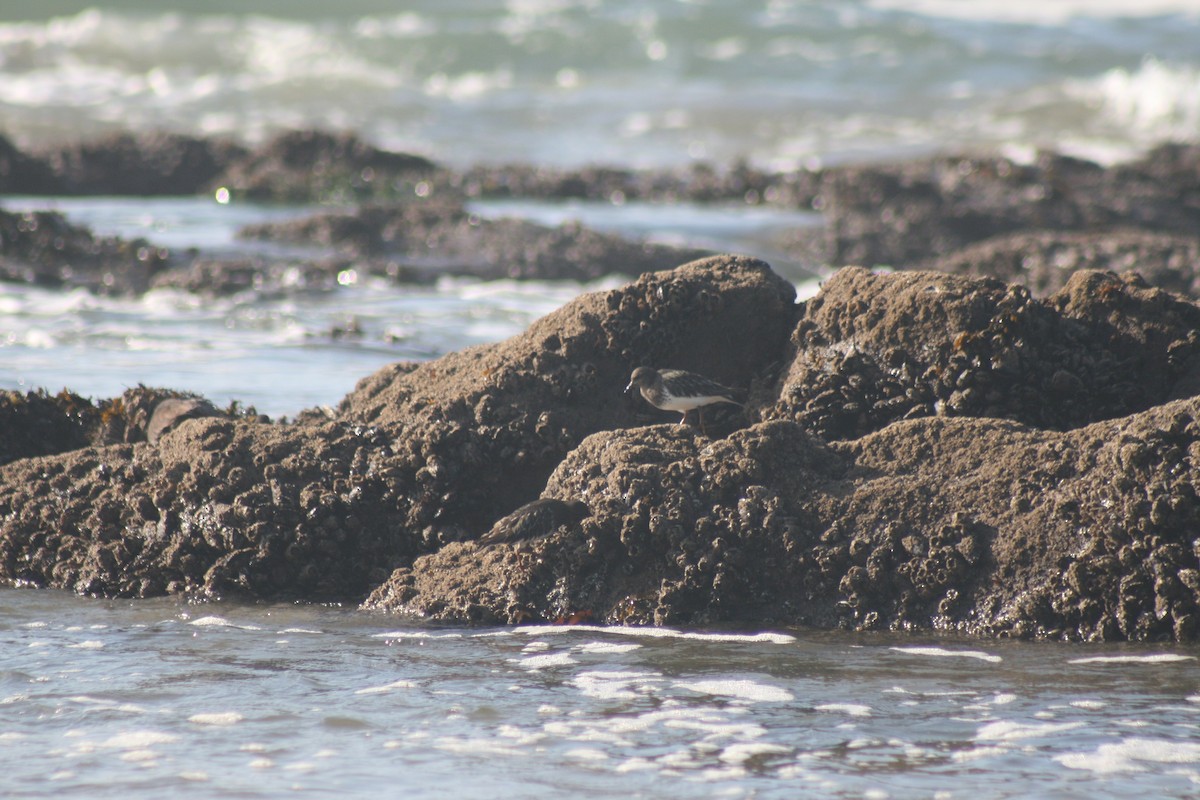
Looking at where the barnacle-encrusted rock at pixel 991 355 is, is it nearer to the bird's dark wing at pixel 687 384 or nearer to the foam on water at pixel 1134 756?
the bird's dark wing at pixel 687 384

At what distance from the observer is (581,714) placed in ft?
12.1

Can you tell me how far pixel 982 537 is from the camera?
4.25m

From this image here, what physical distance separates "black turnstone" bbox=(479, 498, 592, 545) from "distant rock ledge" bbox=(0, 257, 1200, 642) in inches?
2.0

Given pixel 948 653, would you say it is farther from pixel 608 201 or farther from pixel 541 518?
pixel 608 201

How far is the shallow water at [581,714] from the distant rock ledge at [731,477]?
0.18 m

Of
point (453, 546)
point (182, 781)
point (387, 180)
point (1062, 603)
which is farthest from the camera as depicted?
point (387, 180)

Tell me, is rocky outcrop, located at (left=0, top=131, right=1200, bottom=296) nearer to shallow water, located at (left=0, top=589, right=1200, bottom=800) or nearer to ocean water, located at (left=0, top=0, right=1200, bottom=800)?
ocean water, located at (left=0, top=0, right=1200, bottom=800)

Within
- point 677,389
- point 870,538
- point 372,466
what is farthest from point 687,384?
point 372,466

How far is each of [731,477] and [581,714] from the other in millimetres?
1151

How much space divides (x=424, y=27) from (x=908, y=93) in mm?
14126

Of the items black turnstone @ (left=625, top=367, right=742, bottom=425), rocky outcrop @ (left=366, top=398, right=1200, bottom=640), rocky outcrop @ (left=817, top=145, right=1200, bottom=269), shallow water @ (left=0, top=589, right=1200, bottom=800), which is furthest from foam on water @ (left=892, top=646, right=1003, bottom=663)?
rocky outcrop @ (left=817, top=145, right=1200, bottom=269)

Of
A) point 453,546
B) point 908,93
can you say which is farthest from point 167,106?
point 453,546

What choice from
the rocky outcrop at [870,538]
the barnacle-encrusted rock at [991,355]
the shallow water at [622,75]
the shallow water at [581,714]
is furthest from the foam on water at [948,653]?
the shallow water at [622,75]

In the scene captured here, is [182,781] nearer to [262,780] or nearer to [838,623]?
[262,780]
